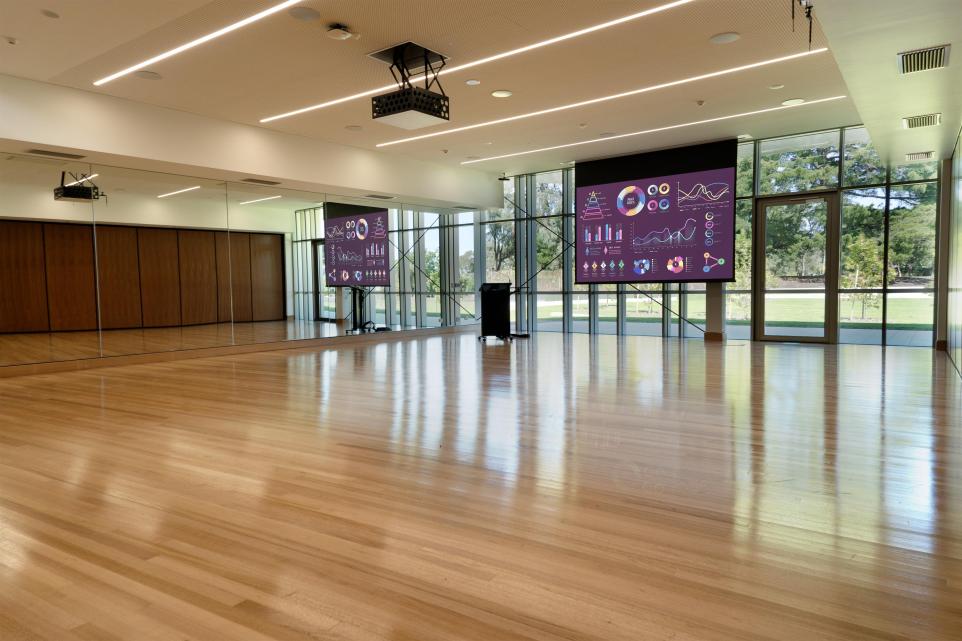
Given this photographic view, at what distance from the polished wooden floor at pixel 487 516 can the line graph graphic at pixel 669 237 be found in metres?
5.02

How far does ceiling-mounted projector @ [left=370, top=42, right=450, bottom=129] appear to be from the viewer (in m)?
5.80

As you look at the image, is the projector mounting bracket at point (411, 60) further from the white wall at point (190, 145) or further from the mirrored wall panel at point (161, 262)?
the mirrored wall panel at point (161, 262)

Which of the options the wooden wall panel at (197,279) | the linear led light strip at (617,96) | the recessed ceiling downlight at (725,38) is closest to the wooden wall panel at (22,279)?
the wooden wall panel at (197,279)

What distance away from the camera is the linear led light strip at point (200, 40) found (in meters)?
4.97

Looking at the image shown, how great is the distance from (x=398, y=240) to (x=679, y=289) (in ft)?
18.0

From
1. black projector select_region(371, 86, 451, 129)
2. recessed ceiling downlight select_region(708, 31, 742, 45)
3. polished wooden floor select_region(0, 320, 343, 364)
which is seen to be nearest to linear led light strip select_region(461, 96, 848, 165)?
recessed ceiling downlight select_region(708, 31, 742, 45)

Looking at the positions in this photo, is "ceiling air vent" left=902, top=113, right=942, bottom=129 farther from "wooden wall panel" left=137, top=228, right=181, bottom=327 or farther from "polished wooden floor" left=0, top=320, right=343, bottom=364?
"wooden wall panel" left=137, top=228, right=181, bottom=327

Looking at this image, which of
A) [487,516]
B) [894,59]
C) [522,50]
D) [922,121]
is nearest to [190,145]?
[522,50]

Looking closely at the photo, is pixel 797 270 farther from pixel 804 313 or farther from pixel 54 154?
pixel 54 154

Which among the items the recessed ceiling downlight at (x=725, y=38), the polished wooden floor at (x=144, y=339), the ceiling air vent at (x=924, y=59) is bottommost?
the polished wooden floor at (x=144, y=339)

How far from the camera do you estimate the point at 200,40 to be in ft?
18.4

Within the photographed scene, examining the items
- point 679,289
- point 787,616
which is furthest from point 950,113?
point 787,616

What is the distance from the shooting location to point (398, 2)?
4.86 metres

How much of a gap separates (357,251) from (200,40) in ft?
19.8
